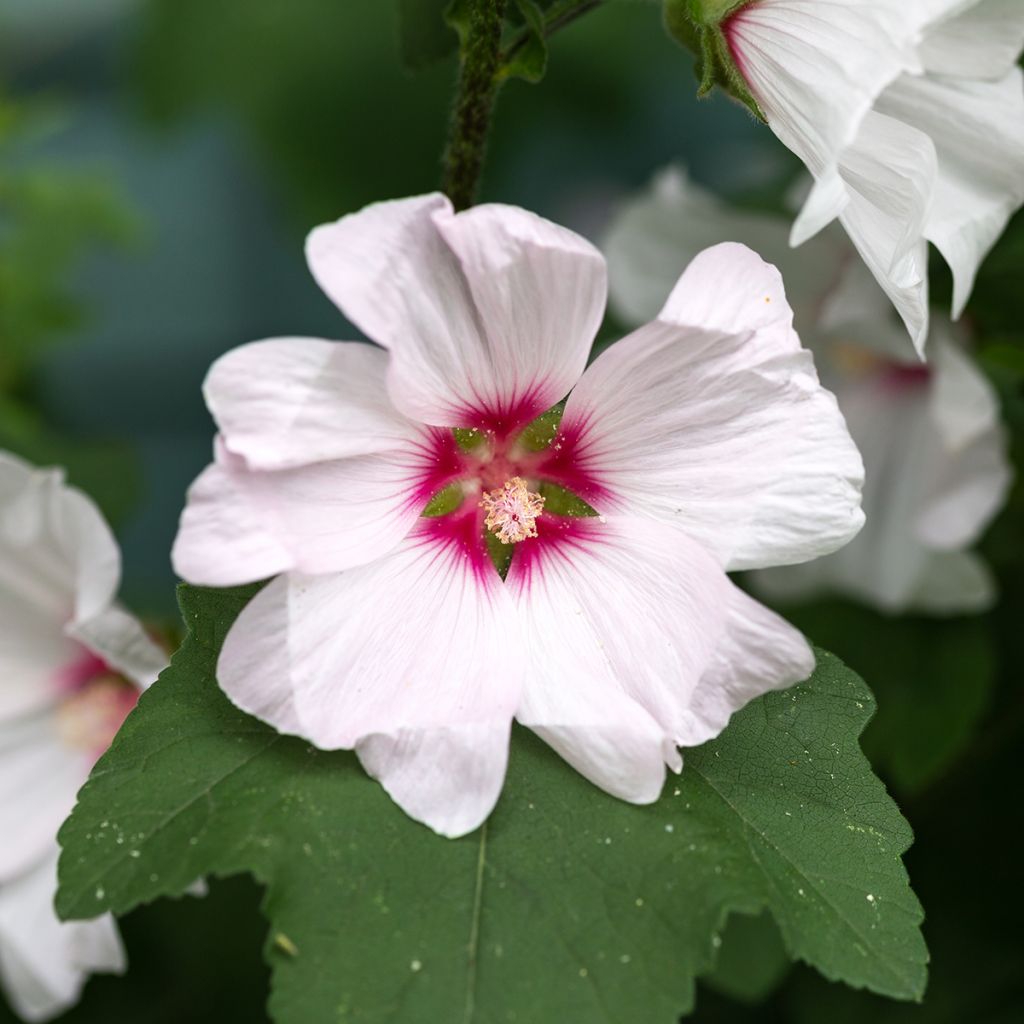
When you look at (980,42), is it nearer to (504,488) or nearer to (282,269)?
(504,488)

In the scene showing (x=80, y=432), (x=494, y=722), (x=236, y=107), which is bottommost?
(x=80, y=432)

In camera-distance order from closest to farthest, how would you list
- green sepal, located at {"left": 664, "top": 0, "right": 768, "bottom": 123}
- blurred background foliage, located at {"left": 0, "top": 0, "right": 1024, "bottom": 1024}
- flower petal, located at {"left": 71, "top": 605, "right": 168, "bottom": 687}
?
1. green sepal, located at {"left": 664, "top": 0, "right": 768, "bottom": 123}
2. flower petal, located at {"left": 71, "top": 605, "right": 168, "bottom": 687}
3. blurred background foliage, located at {"left": 0, "top": 0, "right": 1024, "bottom": 1024}

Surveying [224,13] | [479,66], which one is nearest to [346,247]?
[479,66]

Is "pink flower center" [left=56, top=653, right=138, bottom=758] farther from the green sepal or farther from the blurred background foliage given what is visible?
the green sepal

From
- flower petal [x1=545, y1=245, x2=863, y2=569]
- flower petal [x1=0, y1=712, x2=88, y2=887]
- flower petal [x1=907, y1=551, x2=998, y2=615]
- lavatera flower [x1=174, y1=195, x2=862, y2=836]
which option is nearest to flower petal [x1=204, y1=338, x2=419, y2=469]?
lavatera flower [x1=174, y1=195, x2=862, y2=836]

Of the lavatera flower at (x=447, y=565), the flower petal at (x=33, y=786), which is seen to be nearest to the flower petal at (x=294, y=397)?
the lavatera flower at (x=447, y=565)

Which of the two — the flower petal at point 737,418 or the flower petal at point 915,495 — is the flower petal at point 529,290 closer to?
the flower petal at point 737,418

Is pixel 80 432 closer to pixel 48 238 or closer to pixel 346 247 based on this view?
pixel 48 238
